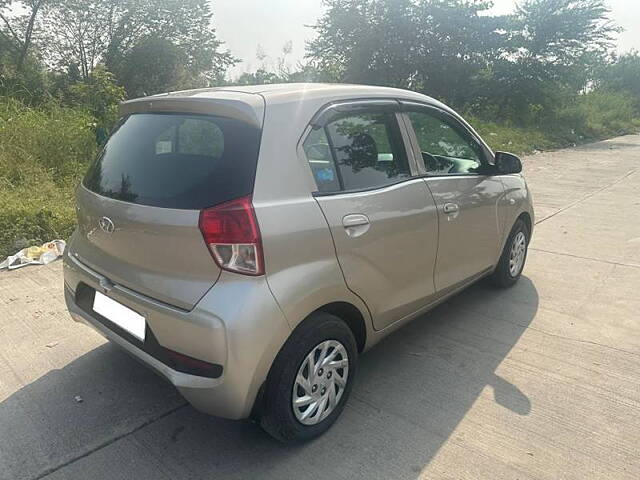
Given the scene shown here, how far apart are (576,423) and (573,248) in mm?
3247

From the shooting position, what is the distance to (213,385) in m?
1.96

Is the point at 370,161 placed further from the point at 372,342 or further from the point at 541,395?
the point at 541,395

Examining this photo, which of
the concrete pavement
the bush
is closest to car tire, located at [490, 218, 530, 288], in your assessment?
the concrete pavement

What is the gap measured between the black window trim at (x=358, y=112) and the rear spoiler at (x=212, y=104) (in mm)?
245

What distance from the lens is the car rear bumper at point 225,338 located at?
1.90 meters

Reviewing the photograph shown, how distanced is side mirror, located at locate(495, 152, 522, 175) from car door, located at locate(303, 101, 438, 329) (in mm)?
906

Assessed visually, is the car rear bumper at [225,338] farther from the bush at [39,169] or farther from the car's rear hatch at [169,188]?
the bush at [39,169]

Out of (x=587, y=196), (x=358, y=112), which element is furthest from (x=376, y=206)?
(x=587, y=196)

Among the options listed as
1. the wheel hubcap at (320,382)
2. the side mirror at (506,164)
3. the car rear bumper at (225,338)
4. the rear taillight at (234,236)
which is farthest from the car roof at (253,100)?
the side mirror at (506,164)

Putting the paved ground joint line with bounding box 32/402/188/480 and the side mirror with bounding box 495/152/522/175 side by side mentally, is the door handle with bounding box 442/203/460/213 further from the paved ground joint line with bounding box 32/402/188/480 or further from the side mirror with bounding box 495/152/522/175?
the paved ground joint line with bounding box 32/402/188/480

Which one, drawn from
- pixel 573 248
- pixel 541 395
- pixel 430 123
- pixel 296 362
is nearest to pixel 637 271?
pixel 573 248

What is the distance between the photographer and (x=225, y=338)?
6.20 ft

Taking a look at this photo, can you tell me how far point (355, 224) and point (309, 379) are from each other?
2.47 feet

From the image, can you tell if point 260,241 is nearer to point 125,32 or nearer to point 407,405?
point 407,405
